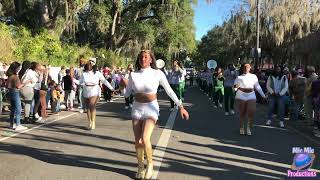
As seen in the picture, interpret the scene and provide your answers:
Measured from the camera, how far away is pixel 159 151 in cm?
1010

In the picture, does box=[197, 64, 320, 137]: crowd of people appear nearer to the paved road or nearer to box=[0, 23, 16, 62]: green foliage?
the paved road

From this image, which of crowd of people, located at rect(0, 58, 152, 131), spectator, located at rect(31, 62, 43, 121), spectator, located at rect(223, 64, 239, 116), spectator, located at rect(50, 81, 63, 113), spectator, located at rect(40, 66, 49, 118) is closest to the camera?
crowd of people, located at rect(0, 58, 152, 131)

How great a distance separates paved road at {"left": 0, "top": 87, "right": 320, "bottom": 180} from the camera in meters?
8.21

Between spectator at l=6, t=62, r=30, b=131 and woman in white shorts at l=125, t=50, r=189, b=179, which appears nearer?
woman in white shorts at l=125, t=50, r=189, b=179

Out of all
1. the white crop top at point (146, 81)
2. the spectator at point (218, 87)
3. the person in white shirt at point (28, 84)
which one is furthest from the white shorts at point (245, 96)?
the spectator at point (218, 87)

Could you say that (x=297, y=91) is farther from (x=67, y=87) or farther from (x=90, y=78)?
(x=67, y=87)

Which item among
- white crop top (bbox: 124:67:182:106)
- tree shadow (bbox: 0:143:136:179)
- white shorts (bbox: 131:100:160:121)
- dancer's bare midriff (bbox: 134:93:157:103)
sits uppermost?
white crop top (bbox: 124:67:182:106)

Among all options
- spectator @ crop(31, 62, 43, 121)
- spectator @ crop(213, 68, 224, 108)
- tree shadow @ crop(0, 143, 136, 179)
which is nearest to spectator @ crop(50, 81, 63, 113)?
spectator @ crop(31, 62, 43, 121)

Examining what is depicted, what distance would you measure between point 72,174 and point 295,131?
7.55 m

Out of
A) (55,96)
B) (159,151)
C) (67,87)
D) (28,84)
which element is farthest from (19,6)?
(159,151)

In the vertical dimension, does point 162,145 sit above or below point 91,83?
below

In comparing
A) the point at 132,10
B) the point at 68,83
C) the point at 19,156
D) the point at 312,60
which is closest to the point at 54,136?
the point at 19,156

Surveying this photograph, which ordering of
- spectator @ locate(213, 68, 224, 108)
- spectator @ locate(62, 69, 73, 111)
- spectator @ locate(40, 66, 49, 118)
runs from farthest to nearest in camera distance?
spectator @ locate(213, 68, 224, 108) → spectator @ locate(62, 69, 73, 111) → spectator @ locate(40, 66, 49, 118)

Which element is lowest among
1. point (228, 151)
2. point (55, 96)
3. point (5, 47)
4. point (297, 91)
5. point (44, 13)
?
point (228, 151)
